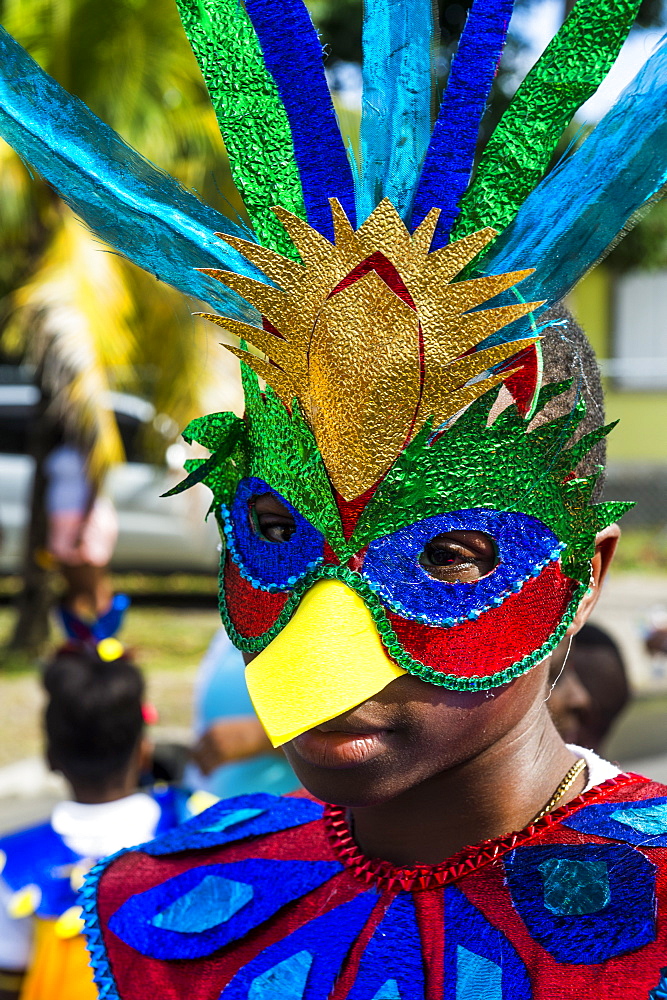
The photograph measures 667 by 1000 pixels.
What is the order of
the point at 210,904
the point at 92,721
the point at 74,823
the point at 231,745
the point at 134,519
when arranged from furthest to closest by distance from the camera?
the point at 134,519
the point at 231,745
the point at 92,721
the point at 74,823
the point at 210,904

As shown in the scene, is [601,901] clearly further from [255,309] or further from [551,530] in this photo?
[255,309]

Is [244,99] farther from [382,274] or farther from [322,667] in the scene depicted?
[322,667]

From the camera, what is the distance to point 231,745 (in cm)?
351

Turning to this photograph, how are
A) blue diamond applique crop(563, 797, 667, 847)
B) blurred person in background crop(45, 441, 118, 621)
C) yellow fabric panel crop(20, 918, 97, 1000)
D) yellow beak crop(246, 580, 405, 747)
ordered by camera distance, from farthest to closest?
1. blurred person in background crop(45, 441, 118, 621)
2. yellow fabric panel crop(20, 918, 97, 1000)
3. blue diamond applique crop(563, 797, 667, 847)
4. yellow beak crop(246, 580, 405, 747)

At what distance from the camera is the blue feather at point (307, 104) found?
1.48m

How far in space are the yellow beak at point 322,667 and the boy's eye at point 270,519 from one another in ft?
0.42

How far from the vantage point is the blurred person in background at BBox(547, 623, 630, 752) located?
A: 3260mm

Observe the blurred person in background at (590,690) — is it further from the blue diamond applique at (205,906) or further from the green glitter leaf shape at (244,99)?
the green glitter leaf shape at (244,99)

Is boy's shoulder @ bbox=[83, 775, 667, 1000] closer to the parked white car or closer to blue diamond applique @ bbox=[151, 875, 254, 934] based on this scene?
blue diamond applique @ bbox=[151, 875, 254, 934]

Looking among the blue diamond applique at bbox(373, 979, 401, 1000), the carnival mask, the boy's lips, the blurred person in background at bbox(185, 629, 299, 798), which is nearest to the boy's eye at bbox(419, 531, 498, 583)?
the carnival mask

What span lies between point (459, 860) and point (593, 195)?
933mm

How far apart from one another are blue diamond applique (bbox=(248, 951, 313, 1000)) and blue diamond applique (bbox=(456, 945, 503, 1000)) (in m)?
0.24

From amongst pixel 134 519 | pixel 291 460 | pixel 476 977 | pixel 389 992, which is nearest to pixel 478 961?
pixel 476 977

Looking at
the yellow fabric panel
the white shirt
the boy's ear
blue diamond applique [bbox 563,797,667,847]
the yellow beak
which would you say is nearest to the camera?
the yellow beak
